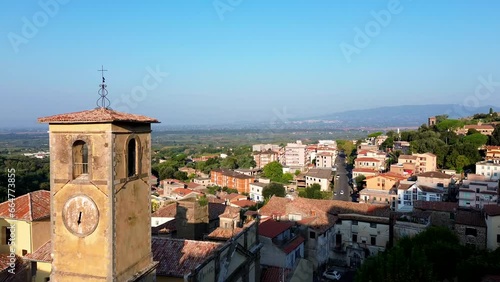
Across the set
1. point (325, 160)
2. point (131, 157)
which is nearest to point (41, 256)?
point (131, 157)

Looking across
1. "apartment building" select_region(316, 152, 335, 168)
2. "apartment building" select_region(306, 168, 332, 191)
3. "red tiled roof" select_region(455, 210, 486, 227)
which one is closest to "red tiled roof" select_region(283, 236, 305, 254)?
"red tiled roof" select_region(455, 210, 486, 227)

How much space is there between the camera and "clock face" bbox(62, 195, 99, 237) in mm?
10680

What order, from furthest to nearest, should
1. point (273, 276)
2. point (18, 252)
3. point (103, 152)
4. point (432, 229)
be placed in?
point (432, 229)
point (273, 276)
point (18, 252)
point (103, 152)

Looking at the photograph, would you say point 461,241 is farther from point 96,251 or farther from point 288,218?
point 96,251

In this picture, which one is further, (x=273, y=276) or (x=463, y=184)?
(x=463, y=184)

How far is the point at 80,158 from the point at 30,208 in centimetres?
824

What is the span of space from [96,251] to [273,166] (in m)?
77.1

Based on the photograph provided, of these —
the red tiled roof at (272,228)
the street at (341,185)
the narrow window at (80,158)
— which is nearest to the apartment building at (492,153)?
the street at (341,185)

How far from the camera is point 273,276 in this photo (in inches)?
853

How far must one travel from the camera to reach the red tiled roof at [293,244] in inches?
1064

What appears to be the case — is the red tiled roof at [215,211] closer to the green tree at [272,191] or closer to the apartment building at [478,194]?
the green tree at [272,191]

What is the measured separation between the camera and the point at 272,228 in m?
28.2

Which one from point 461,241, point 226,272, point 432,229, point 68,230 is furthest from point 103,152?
point 461,241

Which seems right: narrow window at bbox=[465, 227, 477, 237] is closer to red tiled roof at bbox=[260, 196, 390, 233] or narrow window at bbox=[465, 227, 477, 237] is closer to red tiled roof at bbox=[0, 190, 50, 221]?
red tiled roof at bbox=[260, 196, 390, 233]
